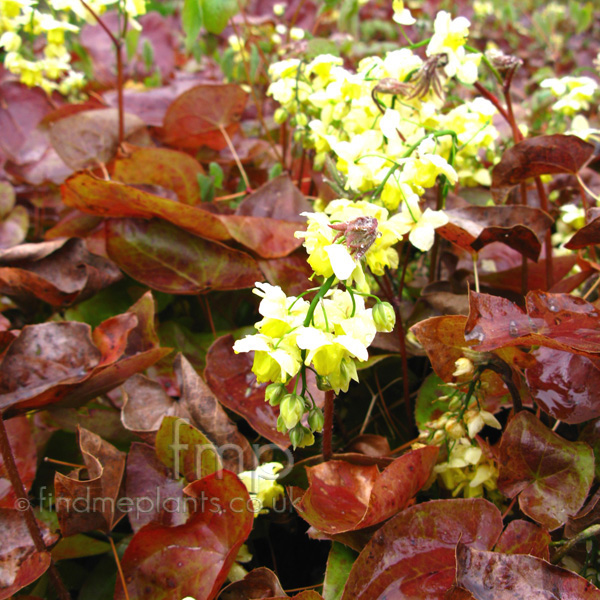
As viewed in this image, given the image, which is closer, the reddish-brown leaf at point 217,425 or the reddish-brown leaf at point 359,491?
the reddish-brown leaf at point 359,491

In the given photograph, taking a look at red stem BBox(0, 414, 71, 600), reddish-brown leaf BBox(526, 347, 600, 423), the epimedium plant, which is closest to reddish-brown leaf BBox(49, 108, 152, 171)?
the epimedium plant

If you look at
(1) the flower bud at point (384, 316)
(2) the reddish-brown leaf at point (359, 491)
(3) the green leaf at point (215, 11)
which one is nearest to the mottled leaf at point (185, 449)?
(2) the reddish-brown leaf at point (359, 491)

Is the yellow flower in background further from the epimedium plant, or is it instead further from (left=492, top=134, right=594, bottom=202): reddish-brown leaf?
(left=492, top=134, right=594, bottom=202): reddish-brown leaf

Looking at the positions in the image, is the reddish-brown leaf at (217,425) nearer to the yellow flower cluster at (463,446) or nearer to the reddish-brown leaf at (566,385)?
the yellow flower cluster at (463,446)

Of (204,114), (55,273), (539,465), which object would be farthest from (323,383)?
(204,114)

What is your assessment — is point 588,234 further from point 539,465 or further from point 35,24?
point 35,24
